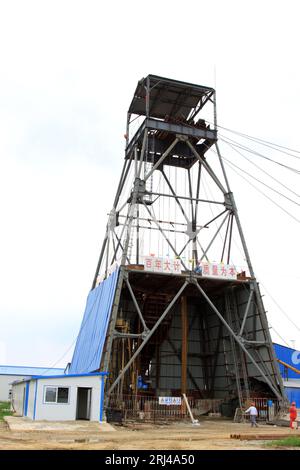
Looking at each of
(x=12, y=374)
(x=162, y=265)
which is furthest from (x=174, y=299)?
(x=12, y=374)

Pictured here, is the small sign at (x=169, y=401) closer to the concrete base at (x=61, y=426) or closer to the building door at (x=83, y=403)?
the building door at (x=83, y=403)

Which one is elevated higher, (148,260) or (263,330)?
(148,260)

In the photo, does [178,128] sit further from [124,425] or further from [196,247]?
[124,425]

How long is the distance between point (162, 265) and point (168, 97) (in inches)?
571

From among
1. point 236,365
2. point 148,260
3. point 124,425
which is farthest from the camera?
point 236,365

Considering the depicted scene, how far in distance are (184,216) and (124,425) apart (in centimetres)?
1682

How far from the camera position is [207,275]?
35.2 meters

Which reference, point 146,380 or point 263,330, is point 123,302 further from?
point 263,330

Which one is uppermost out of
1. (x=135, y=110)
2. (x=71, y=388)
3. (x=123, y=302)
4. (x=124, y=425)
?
(x=135, y=110)

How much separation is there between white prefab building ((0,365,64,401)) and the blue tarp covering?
80.4ft

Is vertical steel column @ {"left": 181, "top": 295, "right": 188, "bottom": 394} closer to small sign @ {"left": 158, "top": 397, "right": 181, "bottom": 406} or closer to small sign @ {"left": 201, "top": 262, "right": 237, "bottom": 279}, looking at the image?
small sign @ {"left": 158, "top": 397, "right": 181, "bottom": 406}

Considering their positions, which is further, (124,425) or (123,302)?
(123,302)
